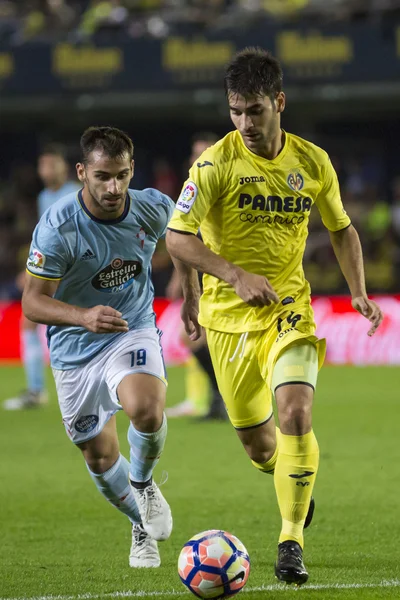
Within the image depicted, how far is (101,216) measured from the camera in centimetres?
600

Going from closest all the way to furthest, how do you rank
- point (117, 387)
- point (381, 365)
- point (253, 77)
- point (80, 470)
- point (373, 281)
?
1. point (253, 77)
2. point (117, 387)
3. point (80, 470)
4. point (381, 365)
5. point (373, 281)

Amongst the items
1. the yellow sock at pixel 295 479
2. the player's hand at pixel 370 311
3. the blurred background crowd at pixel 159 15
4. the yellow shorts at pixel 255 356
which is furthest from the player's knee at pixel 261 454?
the blurred background crowd at pixel 159 15

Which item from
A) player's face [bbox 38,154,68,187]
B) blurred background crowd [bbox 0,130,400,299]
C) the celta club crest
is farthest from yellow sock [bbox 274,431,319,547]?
blurred background crowd [bbox 0,130,400,299]

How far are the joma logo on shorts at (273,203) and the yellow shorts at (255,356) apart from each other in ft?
1.62

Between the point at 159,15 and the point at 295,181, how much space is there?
1505cm

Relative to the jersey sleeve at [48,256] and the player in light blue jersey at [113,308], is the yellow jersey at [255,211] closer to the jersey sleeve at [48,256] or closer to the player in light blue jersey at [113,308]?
the player in light blue jersey at [113,308]

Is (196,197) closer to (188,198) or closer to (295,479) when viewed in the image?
(188,198)

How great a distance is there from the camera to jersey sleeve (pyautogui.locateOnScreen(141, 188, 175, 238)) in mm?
6168

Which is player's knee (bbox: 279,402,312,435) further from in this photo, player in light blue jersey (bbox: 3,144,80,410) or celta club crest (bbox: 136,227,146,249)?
player in light blue jersey (bbox: 3,144,80,410)

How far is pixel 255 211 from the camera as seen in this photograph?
19.1 feet

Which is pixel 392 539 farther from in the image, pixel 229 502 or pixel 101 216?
pixel 101 216

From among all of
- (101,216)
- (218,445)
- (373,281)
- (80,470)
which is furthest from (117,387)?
(373,281)

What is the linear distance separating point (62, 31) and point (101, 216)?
14951 millimetres

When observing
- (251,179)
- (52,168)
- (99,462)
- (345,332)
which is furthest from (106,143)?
(345,332)
